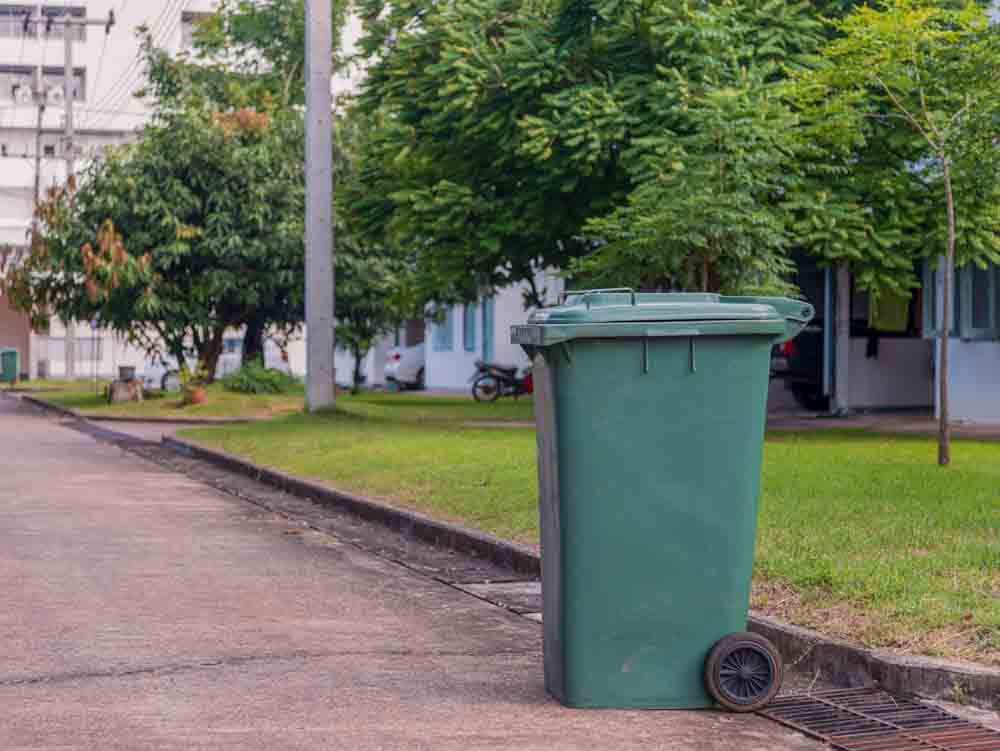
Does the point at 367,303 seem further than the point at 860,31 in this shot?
Yes

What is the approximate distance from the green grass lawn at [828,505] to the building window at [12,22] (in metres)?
54.5

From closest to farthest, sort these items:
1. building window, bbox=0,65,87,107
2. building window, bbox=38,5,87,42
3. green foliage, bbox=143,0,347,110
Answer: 1. green foliage, bbox=143,0,347,110
2. building window, bbox=38,5,87,42
3. building window, bbox=0,65,87,107

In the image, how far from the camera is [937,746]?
5.34m

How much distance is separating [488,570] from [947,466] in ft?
16.8

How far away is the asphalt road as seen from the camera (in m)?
5.40

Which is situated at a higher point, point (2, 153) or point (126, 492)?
point (2, 153)

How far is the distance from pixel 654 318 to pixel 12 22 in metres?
70.3

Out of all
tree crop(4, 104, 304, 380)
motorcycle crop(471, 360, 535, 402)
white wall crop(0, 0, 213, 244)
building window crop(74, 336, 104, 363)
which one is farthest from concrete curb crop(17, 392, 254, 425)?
white wall crop(0, 0, 213, 244)

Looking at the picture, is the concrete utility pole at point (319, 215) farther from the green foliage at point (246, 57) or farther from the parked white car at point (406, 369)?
the green foliage at point (246, 57)

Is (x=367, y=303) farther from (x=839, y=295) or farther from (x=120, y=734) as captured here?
(x=120, y=734)

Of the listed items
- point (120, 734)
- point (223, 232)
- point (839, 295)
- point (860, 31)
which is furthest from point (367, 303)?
point (120, 734)

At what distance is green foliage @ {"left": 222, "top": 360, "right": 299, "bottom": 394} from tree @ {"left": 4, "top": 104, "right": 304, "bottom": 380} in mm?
842

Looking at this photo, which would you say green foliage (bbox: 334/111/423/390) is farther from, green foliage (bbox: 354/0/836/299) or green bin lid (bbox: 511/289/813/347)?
green bin lid (bbox: 511/289/813/347)


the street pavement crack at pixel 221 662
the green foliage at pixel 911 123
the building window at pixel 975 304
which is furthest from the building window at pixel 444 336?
the street pavement crack at pixel 221 662
